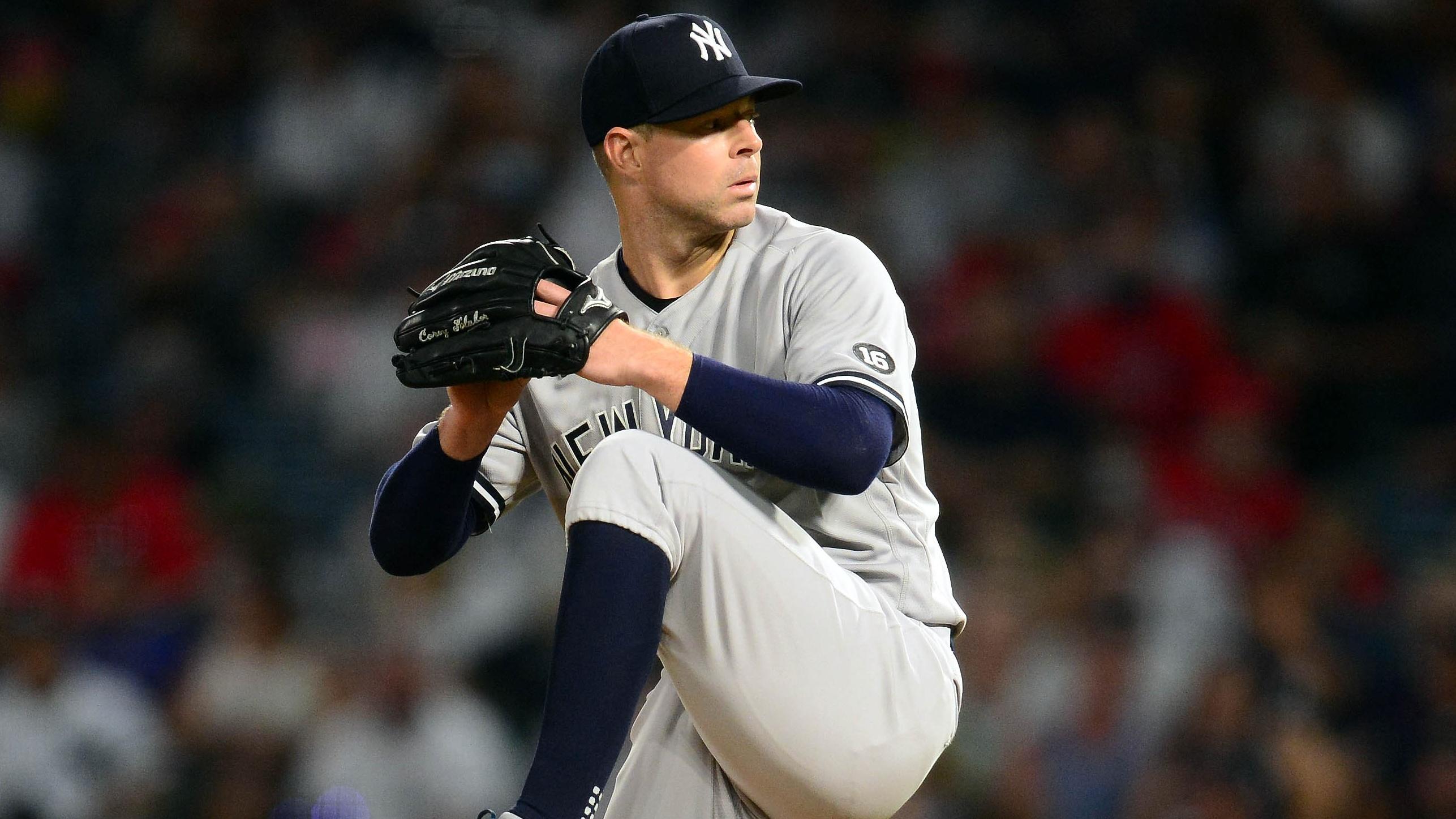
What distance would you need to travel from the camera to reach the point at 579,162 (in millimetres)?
5145

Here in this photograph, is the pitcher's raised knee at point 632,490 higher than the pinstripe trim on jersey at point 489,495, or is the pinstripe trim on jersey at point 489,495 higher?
the pitcher's raised knee at point 632,490

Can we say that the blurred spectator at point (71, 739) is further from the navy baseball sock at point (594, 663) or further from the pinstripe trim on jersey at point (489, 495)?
the navy baseball sock at point (594, 663)

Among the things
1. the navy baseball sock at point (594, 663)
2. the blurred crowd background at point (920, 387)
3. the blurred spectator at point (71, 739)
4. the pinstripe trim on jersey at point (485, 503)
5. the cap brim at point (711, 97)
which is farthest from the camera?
the blurred spectator at point (71, 739)

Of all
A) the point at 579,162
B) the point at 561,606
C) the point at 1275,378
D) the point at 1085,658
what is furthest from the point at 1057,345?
the point at 561,606

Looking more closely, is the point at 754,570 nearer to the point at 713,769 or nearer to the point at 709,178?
the point at 713,769

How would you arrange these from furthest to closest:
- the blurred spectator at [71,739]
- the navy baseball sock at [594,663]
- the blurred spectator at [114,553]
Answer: the blurred spectator at [114,553] → the blurred spectator at [71,739] → the navy baseball sock at [594,663]

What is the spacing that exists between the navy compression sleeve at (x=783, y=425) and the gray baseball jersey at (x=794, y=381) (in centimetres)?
10

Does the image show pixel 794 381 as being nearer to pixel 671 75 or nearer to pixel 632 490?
pixel 632 490

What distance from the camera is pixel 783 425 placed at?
1.72 m

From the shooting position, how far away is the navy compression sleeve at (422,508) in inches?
77.9

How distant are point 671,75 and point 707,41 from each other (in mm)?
69

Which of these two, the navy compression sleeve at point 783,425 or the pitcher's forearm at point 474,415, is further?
the pitcher's forearm at point 474,415

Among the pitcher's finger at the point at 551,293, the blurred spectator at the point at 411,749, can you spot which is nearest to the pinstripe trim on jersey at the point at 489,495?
the pitcher's finger at the point at 551,293

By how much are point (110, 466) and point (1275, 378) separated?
3457 mm
